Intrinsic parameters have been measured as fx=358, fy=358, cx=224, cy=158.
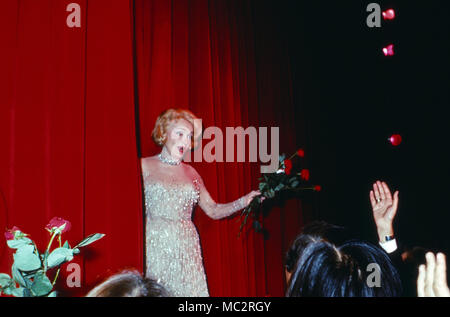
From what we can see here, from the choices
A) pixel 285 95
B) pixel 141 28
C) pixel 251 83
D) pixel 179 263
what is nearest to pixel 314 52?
pixel 285 95

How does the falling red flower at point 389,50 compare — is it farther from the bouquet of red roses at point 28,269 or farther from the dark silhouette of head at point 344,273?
the bouquet of red roses at point 28,269

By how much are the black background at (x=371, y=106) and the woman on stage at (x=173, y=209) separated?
159cm

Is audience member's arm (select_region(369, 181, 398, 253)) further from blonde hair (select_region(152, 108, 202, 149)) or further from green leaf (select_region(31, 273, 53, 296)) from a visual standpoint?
green leaf (select_region(31, 273, 53, 296))

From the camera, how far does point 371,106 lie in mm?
3184

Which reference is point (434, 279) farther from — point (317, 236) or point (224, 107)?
point (224, 107)

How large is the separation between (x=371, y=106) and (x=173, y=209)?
220cm

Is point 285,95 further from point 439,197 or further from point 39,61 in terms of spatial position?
point 39,61

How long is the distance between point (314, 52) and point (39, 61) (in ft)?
8.17

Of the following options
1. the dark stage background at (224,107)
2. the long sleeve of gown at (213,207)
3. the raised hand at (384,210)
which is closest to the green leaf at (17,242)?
the dark stage background at (224,107)

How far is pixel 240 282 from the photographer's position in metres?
2.37

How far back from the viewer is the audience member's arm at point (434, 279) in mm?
764

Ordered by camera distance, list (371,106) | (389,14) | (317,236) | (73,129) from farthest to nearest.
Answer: (371,106) < (389,14) < (73,129) < (317,236)

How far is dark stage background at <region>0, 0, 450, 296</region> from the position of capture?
4.92 ft

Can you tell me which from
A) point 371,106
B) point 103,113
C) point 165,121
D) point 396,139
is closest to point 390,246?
point 165,121
